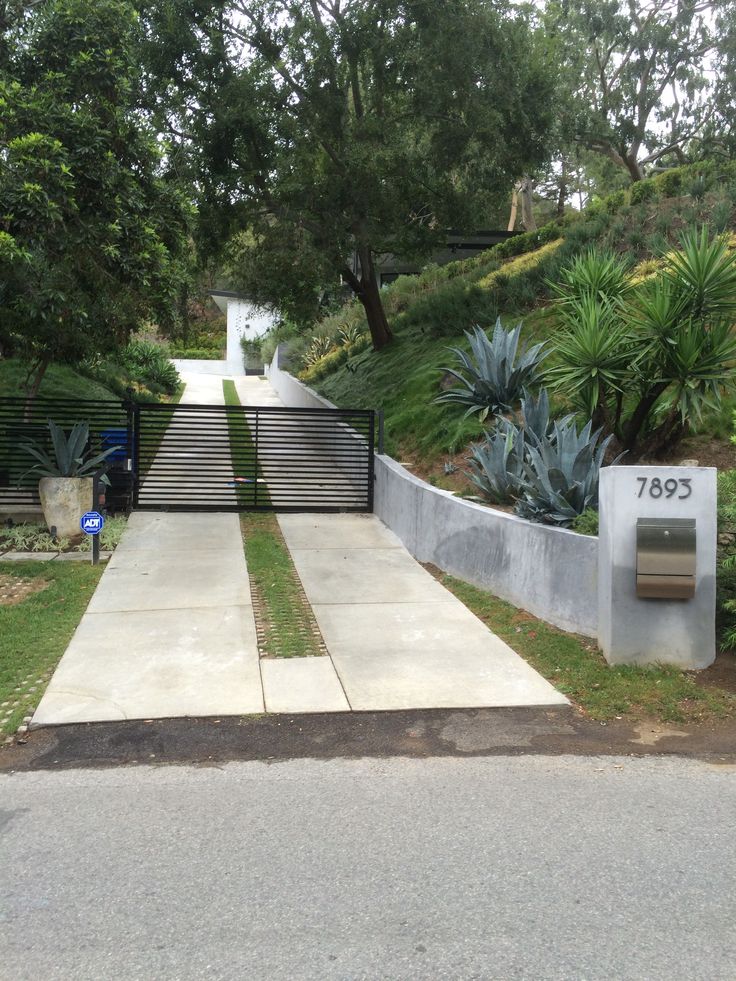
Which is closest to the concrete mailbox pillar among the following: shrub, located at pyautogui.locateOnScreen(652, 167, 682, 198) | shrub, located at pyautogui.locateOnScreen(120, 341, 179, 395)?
shrub, located at pyautogui.locateOnScreen(652, 167, 682, 198)

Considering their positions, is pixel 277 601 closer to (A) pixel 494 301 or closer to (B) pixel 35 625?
(B) pixel 35 625

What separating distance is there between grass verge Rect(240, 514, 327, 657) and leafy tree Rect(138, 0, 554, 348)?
6740mm

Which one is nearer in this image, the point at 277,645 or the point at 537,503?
the point at 277,645

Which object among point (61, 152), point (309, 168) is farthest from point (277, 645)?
point (309, 168)

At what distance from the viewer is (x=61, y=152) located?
8844 millimetres

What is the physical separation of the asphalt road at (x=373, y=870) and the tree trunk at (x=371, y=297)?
14.3 meters

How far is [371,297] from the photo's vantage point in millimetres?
19031

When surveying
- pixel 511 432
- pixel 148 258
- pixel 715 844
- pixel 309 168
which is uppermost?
pixel 309 168

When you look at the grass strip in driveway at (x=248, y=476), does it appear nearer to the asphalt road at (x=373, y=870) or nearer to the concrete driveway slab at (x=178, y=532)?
the concrete driveway slab at (x=178, y=532)

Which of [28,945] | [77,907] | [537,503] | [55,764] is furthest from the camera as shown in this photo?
[537,503]

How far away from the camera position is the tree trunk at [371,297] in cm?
1805

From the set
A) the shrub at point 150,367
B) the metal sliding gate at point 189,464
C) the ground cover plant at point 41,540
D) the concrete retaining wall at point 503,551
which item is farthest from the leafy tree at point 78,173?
the shrub at point 150,367

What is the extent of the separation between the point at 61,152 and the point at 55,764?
6.65m

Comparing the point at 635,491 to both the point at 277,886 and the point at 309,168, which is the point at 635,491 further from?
the point at 309,168
